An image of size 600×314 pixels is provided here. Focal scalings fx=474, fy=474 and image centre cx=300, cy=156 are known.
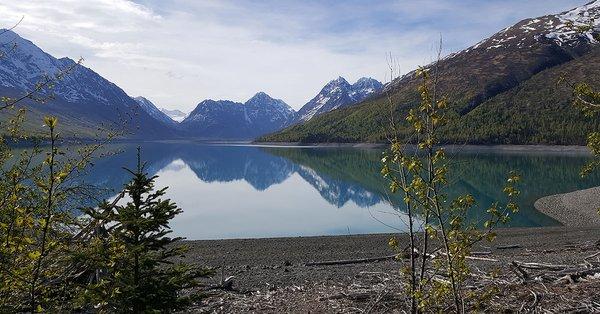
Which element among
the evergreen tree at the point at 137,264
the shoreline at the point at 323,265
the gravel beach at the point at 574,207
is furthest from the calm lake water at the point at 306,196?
the evergreen tree at the point at 137,264

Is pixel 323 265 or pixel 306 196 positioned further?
pixel 306 196

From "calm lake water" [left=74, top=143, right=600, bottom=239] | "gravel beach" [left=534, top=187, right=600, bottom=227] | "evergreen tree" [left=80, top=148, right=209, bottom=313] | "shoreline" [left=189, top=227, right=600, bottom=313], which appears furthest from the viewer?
"calm lake water" [left=74, top=143, right=600, bottom=239]

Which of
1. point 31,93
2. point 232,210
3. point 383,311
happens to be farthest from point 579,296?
point 232,210

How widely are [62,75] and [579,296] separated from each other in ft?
37.9

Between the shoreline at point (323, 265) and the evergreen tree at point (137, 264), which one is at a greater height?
the evergreen tree at point (137, 264)

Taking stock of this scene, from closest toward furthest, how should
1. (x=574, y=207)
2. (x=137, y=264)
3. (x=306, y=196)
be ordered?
(x=137, y=264)
(x=574, y=207)
(x=306, y=196)

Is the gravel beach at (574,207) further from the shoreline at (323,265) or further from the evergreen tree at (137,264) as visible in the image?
the evergreen tree at (137,264)

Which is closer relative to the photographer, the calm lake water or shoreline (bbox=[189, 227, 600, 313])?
shoreline (bbox=[189, 227, 600, 313])

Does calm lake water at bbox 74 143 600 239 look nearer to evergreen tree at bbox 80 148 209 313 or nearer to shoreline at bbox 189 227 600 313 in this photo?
shoreline at bbox 189 227 600 313

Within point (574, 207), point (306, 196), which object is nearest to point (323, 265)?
point (574, 207)

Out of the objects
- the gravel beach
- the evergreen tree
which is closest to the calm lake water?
the gravel beach

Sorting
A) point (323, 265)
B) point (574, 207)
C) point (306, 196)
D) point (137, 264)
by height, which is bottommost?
point (323, 265)

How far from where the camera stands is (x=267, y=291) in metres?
16.6

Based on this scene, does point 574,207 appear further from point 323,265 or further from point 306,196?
point 306,196
